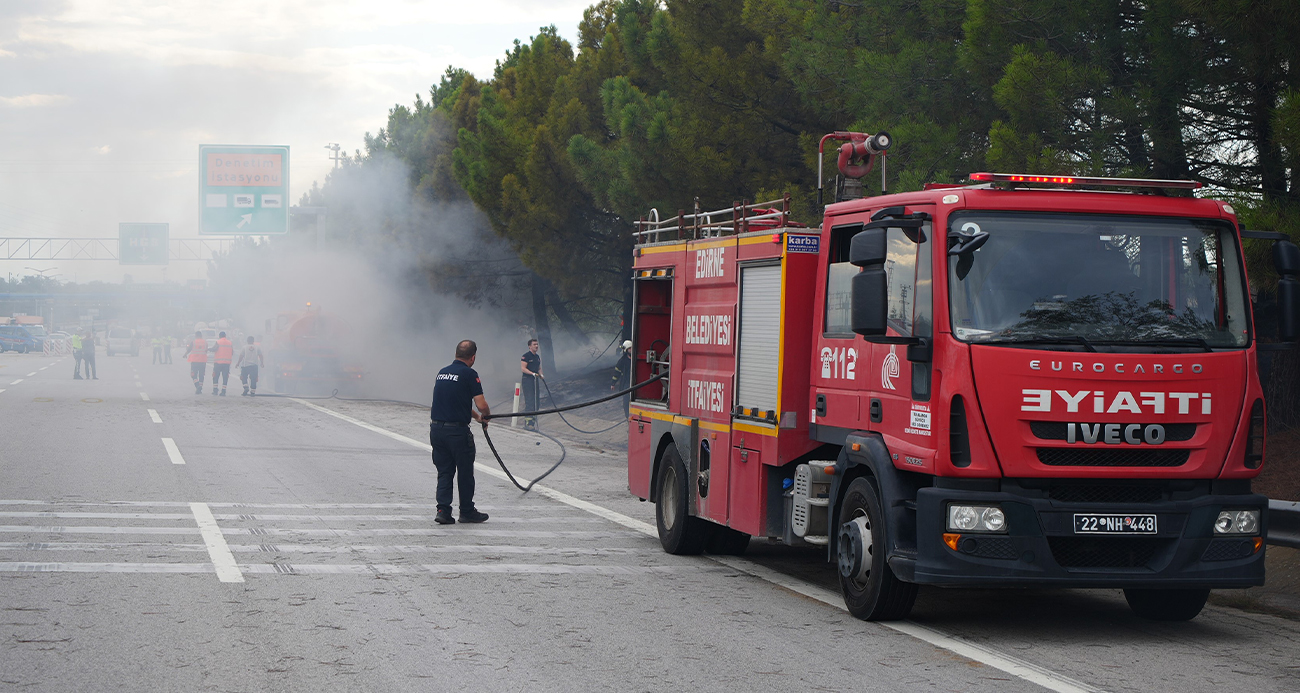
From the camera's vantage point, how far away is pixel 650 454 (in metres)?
11.0

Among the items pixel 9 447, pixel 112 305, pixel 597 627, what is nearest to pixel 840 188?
pixel 597 627

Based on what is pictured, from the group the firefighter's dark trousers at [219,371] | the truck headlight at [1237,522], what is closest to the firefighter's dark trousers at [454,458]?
the truck headlight at [1237,522]

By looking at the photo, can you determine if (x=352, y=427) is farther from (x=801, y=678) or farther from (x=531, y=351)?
(x=801, y=678)

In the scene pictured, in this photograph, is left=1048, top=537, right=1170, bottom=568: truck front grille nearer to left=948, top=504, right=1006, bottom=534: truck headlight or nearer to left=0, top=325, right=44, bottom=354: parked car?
left=948, top=504, right=1006, bottom=534: truck headlight

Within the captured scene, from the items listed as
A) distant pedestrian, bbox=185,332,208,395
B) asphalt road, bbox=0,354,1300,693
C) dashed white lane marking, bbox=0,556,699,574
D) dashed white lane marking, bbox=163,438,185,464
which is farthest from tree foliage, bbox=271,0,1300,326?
dashed white lane marking, bbox=163,438,185,464

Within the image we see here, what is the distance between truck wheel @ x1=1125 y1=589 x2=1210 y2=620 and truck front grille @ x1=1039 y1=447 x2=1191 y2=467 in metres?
1.02

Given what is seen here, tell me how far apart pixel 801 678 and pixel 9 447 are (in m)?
14.7

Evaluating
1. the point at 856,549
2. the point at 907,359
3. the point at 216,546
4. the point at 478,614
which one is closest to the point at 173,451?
the point at 216,546

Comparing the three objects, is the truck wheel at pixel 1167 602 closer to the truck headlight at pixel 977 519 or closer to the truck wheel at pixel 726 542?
the truck headlight at pixel 977 519

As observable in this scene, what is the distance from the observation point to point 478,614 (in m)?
7.41

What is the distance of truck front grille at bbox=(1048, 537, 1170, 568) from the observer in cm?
678

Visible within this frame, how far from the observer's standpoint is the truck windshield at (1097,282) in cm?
681

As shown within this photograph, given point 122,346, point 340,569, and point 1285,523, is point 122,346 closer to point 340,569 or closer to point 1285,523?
point 340,569

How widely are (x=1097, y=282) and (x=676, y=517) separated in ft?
13.9
